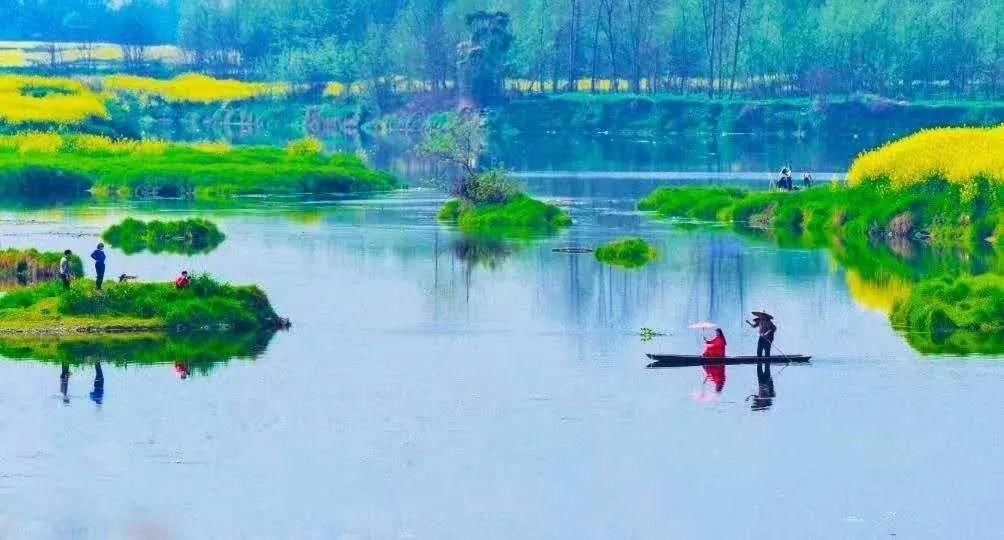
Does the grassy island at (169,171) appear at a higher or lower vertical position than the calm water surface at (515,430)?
higher

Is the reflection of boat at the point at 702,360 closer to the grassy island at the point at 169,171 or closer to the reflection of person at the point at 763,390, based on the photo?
the reflection of person at the point at 763,390

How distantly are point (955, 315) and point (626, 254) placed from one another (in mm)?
19576

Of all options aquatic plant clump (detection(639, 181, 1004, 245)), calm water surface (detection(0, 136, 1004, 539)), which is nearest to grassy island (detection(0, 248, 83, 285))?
calm water surface (detection(0, 136, 1004, 539))

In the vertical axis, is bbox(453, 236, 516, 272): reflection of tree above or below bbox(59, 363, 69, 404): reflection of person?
above

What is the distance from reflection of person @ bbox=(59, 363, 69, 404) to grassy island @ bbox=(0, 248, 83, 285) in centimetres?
1499

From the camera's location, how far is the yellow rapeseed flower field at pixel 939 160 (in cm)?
8144

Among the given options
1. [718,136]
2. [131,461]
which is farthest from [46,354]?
[718,136]

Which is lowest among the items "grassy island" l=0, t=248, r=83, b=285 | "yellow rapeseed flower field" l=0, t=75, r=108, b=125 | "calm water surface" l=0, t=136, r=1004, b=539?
"calm water surface" l=0, t=136, r=1004, b=539

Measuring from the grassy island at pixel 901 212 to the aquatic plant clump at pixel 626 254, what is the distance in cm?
614

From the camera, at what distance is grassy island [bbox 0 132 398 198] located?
4316 inches

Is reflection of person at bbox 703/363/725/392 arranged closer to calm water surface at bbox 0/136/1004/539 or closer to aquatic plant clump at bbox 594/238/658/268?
calm water surface at bbox 0/136/1004/539

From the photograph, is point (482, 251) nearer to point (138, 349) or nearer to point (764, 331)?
point (138, 349)

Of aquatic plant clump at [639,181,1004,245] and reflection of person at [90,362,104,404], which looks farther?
aquatic plant clump at [639,181,1004,245]

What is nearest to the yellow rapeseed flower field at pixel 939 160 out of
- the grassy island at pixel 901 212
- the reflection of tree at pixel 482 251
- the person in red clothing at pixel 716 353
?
the grassy island at pixel 901 212
